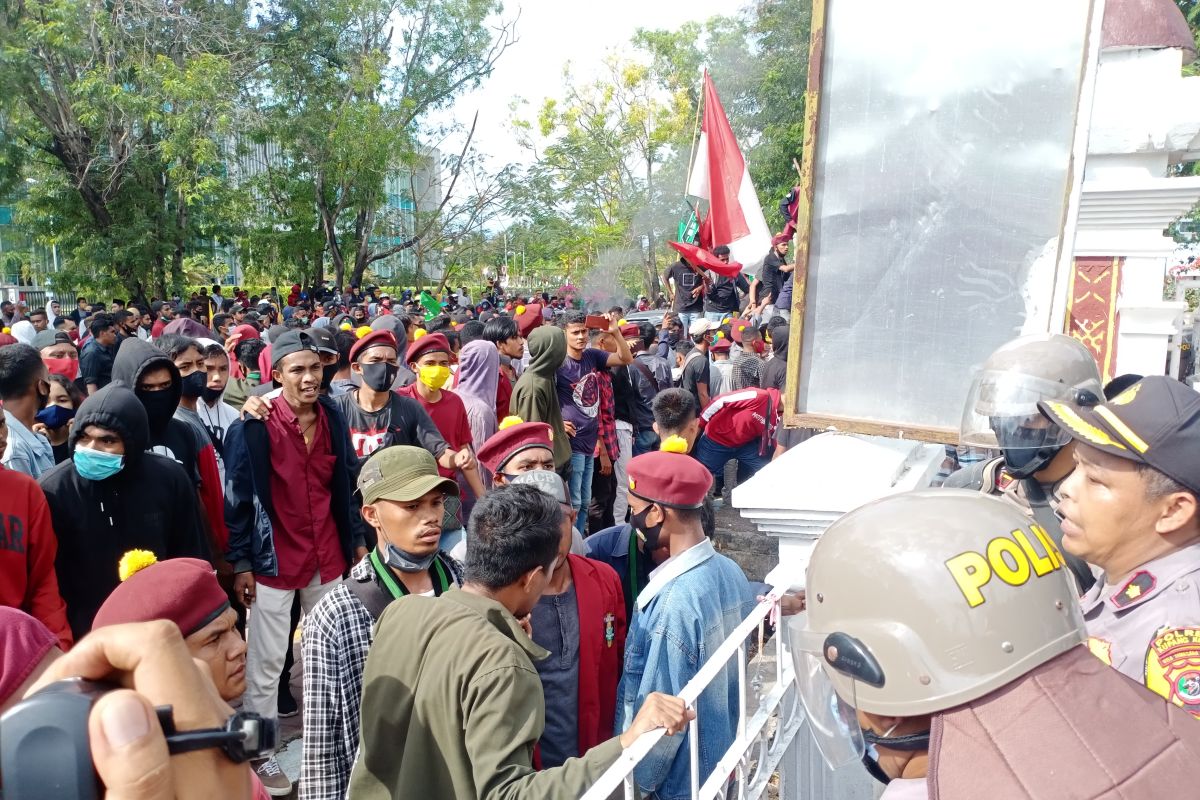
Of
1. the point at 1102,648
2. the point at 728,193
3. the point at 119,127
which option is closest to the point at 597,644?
the point at 1102,648

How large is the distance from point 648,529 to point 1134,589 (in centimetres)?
156

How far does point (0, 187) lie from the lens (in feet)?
53.7

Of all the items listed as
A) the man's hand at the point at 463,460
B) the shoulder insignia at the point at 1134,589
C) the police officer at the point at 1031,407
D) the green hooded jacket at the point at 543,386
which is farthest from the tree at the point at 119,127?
the shoulder insignia at the point at 1134,589

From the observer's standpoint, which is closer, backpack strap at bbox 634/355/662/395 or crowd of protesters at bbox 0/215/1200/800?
crowd of protesters at bbox 0/215/1200/800

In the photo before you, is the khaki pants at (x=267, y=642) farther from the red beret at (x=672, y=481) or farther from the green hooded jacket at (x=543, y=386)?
the green hooded jacket at (x=543, y=386)

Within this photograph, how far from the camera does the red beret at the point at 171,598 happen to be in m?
2.05

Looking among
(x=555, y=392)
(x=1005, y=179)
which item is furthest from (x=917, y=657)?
(x=555, y=392)

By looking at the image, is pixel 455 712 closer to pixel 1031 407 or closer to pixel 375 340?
pixel 1031 407

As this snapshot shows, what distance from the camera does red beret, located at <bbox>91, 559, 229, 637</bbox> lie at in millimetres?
2049

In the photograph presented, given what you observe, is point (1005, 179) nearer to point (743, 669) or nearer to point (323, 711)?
point (743, 669)

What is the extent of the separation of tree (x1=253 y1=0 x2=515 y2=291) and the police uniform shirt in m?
19.3

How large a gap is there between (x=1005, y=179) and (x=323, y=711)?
2.67 meters

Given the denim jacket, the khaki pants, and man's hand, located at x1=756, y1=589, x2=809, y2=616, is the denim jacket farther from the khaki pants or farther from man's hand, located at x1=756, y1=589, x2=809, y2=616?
the khaki pants

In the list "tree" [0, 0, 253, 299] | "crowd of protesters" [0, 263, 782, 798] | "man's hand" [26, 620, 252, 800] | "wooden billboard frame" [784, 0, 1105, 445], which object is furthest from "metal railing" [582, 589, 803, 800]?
"tree" [0, 0, 253, 299]
